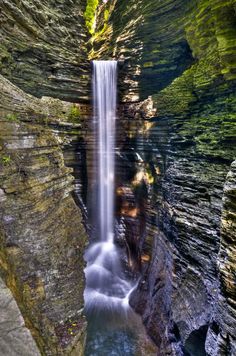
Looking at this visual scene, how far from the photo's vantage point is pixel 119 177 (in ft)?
50.5

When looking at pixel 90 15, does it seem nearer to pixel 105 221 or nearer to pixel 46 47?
pixel 46 47

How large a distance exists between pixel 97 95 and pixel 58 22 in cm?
446

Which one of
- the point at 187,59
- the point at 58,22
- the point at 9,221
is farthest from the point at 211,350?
the point at 58,22

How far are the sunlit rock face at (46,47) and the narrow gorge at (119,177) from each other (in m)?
0.06

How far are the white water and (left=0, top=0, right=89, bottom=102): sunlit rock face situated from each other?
1140 mm

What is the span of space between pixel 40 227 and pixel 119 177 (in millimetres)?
9304

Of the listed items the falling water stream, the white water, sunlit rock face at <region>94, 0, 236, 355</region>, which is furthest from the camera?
the white water

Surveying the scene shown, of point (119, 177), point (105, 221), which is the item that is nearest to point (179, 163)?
point (119, 177)

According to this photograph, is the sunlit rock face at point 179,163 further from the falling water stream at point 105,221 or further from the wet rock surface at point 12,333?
the wet rock surface at point 12,333

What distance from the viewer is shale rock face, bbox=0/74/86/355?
5797mm

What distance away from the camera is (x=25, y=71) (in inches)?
496

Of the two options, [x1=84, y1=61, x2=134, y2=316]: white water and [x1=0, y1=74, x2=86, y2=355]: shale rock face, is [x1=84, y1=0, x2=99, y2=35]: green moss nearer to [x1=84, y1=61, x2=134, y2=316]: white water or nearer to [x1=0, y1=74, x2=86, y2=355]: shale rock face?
[x1=84, y1=61, x2=134, y2=316]: white water

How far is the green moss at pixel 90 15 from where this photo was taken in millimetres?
16862

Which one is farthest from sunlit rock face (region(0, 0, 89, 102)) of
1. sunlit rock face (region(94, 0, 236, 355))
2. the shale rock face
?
the shale rock face
